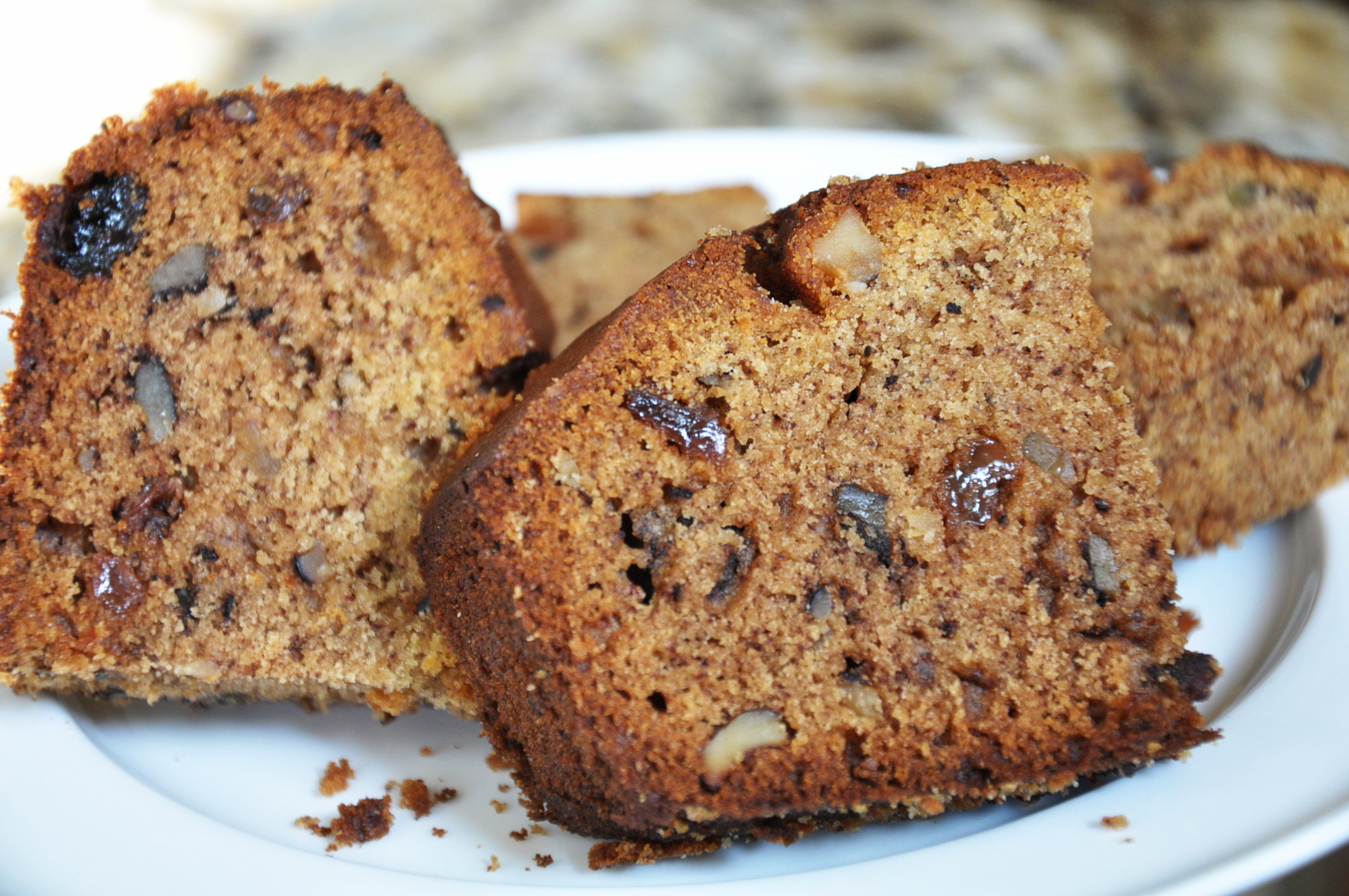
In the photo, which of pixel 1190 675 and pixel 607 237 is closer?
pixel 1190 675

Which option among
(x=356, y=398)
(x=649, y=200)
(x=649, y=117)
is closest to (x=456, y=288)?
(x=356, y=398)

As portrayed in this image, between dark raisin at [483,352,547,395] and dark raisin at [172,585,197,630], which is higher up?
dark raisin at [483,352,547,395]

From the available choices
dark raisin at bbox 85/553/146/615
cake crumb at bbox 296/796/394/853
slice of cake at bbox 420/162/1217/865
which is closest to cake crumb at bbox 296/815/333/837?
cake crumb at bbox 296/796/394/853

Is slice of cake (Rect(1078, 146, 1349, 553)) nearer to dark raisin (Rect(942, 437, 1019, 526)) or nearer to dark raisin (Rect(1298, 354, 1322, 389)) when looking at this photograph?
dark raisin (Rect(1298, 354, 1322, 389))

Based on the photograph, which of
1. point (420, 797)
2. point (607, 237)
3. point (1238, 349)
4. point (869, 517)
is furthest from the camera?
point (607, 237)

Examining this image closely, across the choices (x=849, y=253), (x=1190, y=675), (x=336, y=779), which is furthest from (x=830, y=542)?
(x=336, y=779)

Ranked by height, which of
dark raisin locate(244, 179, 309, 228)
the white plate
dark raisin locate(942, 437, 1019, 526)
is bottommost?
the white plate

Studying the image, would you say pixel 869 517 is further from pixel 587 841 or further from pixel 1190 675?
pixel 587 841

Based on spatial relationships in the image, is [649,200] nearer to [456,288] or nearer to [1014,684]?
[456,288]
